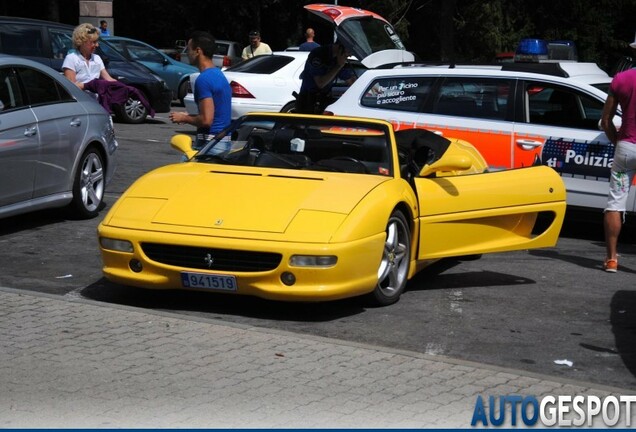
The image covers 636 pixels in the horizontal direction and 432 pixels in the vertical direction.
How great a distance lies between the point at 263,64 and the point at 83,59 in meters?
5.96

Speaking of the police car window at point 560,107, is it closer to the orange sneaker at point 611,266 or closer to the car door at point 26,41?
the orange sneaker at point 611,266

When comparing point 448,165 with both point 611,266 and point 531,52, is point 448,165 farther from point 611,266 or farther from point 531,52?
point 531,52

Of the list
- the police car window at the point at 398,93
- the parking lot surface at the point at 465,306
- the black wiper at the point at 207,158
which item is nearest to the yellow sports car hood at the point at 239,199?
the black wiper at the point at 207,158

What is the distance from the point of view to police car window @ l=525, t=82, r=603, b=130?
11234 millimetres

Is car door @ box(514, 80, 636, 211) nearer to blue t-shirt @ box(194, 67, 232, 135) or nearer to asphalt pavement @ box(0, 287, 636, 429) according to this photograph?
blue t-shirt @ box(194, 67, 232, 135)

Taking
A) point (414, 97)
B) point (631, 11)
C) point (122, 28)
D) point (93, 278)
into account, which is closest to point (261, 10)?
point (122, 28)

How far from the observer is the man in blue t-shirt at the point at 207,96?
32.3 feet

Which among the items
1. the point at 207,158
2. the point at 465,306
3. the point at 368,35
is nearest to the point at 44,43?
the point at 368,35

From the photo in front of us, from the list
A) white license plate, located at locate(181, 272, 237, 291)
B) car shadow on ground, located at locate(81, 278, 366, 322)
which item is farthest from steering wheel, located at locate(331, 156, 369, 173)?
white license plate, located at locate(181, 272, 237, 291)

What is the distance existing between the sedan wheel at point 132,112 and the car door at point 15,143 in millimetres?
10329

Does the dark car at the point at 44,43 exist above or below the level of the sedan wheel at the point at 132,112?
above

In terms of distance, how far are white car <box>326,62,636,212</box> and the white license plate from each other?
4231 millimetres

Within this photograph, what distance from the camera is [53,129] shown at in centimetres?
1052

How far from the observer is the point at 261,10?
50.8m
